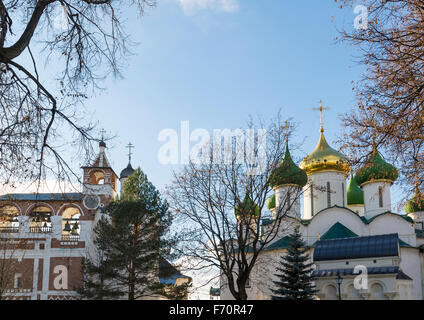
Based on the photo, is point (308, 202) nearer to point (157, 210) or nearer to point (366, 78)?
point (157, 210)

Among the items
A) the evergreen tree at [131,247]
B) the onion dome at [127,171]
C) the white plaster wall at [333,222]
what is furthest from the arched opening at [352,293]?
the onion dome at [127,171]

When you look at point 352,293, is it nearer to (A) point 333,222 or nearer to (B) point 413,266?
(B) point 413,266

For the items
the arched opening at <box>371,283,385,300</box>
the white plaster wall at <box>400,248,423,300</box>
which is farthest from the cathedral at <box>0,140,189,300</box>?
the white plaster wall at <box>400,248,423,300</box>

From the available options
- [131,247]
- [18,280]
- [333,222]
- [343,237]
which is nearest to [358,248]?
[343,237]

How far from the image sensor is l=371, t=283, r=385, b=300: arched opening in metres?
25.7

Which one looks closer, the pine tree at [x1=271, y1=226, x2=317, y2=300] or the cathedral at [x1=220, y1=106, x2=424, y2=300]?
the pine tree at [x1=271, y1=226, x2=317, y2=300]

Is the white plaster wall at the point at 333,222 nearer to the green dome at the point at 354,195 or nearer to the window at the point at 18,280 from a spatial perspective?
the green dome at the point at 354,195

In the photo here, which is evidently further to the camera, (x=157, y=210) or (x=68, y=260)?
(x=68, y=260)

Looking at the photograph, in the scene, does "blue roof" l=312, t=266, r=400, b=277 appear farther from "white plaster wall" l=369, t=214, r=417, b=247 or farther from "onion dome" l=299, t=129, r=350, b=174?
"onion dome" l=299, t=129, r=350, b=174

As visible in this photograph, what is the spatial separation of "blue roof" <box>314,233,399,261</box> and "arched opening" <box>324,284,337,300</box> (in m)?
1.66

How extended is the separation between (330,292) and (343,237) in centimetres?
643
